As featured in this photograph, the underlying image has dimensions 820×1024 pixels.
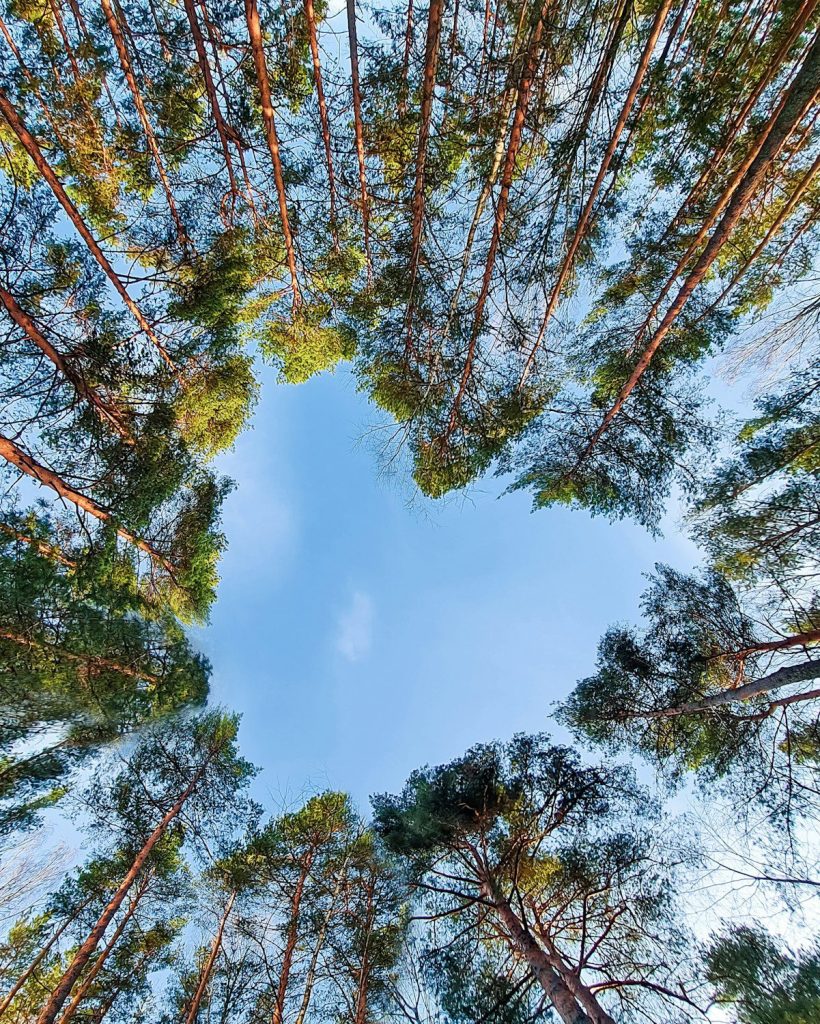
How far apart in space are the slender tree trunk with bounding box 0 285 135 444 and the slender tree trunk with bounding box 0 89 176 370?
939mm

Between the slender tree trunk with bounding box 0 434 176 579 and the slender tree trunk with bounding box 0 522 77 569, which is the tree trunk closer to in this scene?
the slender tree trunk with bounding box 0 434 176 579

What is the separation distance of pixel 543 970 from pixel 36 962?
25.9 ft

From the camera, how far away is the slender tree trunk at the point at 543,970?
414cm

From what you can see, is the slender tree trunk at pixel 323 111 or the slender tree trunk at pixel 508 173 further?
the slender tree trunk at pixel 323 111

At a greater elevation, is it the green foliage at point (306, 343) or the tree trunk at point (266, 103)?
the green foliage at point (306, 343)

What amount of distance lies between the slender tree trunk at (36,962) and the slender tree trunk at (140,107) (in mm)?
10821

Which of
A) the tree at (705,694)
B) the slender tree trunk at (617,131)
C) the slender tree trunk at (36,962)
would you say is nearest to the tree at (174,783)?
the slender tree trunk at (36,962)

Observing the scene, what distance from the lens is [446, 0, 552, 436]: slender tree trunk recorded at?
10.8 feet

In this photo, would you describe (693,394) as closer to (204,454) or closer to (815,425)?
(815,425)

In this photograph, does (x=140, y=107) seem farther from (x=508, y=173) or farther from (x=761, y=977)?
(x=761, y=977)

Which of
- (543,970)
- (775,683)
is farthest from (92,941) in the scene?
(775,683)

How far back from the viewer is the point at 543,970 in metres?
4.67

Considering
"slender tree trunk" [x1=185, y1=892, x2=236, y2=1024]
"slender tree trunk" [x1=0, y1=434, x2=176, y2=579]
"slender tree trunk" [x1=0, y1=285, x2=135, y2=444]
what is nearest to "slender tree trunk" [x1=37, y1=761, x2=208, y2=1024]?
"slender tree trunk" [x1=185, y1=892, x2=236, y2=1024]

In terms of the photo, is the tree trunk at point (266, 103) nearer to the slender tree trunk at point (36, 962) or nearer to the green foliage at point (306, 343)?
the green foliage at point (306, 343)
